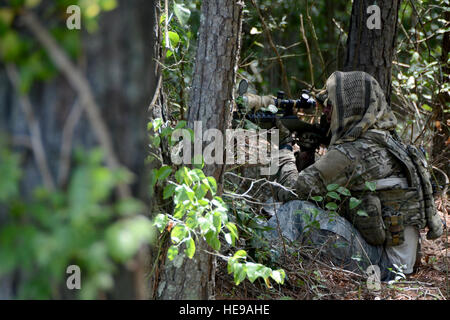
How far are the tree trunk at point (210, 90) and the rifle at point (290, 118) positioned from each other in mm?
746

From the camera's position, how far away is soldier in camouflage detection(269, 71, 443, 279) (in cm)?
377

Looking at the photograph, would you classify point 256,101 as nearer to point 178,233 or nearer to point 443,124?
point 178,233

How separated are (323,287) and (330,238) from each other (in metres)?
0.58

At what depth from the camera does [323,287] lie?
3131mm

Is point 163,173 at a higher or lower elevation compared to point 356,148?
lower

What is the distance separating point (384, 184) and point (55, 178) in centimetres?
308

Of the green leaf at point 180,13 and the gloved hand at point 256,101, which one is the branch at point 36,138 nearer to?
the green leaf at point 180,13

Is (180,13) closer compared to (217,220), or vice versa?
(217,220)

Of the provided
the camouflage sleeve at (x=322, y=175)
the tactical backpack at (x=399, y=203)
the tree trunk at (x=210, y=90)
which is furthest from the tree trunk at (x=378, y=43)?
the tree trunk at (x=210, y=90)

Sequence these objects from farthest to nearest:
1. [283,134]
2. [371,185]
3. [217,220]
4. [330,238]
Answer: [283,134] < [330,238] < [371,185] < [217,220]

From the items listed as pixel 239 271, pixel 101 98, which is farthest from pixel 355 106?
pixel 101 98

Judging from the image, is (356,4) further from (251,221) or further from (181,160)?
(181,160)

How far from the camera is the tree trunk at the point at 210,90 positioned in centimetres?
247
